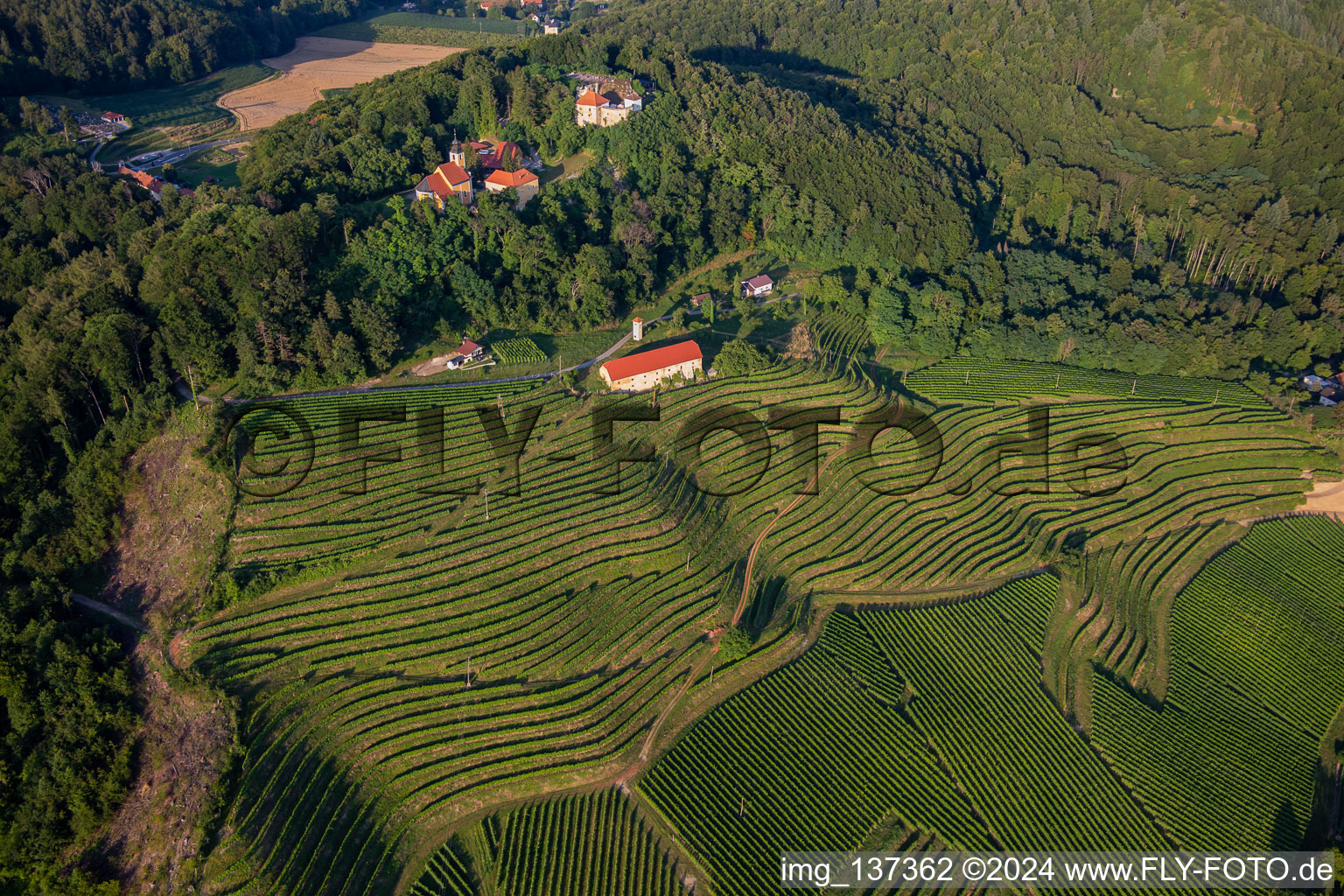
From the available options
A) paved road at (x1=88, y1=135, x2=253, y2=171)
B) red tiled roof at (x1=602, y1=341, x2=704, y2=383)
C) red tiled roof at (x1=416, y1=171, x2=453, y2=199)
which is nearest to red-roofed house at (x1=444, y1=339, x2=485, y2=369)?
red tiled roof at (x1=602, y1=341, x2=704, y2=383)

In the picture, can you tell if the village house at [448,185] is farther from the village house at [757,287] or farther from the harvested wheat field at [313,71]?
the harvested wheat field at [313,71]

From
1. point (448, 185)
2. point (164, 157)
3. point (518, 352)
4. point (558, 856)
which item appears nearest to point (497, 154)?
point (448, 185)

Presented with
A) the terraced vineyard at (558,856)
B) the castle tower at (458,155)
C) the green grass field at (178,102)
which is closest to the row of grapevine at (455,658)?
the terraced vineyard at (558,856)

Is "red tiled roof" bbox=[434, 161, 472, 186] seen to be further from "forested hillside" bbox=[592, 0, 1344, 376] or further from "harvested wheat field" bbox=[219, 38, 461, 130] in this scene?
"harvested wheat field" bbox=[219, 38, 461, 130]

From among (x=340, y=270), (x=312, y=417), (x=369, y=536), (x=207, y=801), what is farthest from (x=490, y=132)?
(x=207, y=801)

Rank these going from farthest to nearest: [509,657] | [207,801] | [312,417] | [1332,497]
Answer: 1. [1332,497]
2. [312,417]
3. [509,657]
4. [207,801]

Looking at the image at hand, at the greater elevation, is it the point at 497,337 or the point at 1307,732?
the point at 497,337

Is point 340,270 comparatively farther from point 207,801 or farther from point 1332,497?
point 1332,497
